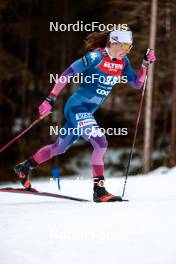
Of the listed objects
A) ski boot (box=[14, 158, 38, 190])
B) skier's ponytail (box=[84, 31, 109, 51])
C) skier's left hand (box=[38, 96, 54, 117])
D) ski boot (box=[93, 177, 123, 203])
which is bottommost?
ski boot (box=[93, 177, 123, 203])

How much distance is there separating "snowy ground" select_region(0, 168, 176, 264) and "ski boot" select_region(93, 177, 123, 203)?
369 millimetres

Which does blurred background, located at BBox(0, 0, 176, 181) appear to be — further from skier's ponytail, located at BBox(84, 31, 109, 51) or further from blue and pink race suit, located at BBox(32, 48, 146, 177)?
blue and pink race suit, located at BBox(32, 48, 146, 177)

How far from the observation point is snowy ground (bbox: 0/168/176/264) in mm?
3783

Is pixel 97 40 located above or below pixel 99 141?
above

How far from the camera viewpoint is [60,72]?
861 inches

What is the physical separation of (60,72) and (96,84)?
1589 cm

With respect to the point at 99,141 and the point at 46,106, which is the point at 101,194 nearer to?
the point at 99,141

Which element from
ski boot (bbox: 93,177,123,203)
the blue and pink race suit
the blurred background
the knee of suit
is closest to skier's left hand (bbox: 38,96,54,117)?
the blue and pink race suit

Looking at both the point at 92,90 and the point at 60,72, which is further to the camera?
the point at 60,72

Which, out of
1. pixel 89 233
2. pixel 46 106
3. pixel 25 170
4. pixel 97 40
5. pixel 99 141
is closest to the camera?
pixel 89 233

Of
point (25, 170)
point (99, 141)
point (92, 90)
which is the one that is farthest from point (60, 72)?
point (99, 141)

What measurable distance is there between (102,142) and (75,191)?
2038 mm

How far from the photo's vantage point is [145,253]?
3.81m

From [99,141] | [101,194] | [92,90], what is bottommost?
[101,194]
